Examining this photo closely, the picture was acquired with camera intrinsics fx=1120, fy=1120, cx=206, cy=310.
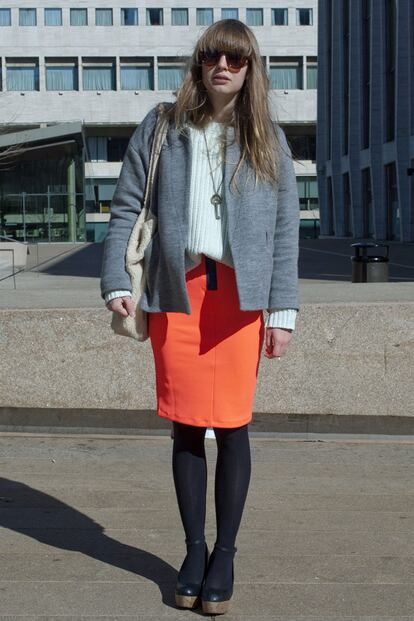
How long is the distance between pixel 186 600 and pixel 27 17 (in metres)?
75.9

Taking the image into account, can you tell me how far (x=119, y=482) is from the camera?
566cm

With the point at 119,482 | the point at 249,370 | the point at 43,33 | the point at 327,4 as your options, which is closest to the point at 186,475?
the point at 249,370

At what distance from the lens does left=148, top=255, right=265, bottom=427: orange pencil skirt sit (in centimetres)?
382

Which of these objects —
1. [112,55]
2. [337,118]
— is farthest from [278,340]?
[112,55]

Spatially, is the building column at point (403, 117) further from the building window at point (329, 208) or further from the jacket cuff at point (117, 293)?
the jacket cuff at point (117, 293)

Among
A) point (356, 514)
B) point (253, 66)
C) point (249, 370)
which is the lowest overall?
point (356, 514)

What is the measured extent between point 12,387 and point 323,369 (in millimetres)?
1925

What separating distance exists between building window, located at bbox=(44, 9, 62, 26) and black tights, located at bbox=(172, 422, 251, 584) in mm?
75232

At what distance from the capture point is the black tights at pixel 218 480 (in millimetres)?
3873

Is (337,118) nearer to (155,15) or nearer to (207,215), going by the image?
(155,15)

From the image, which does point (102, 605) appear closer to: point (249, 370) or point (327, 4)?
point (249, 370)

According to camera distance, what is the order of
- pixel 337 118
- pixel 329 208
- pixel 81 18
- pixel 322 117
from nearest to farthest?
pixel 337 118 → pixel 329 208 → pixel 322 117 → pixel 81 18

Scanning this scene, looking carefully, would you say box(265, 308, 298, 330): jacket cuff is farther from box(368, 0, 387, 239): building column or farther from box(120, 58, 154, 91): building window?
box(120, 58, 154, 91): building window

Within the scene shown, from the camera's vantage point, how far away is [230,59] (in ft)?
12.3
